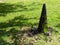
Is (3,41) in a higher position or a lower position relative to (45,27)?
lower

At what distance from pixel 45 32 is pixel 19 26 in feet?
8.98

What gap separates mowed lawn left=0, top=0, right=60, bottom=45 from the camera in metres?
11.3

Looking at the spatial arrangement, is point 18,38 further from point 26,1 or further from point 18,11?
point 26,1

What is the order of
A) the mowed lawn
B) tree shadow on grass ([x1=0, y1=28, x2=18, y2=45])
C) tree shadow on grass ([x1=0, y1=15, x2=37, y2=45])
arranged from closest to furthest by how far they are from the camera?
tree shadow on grass ([x1=0, y1=28, x2=18, y2=45]) < the mowed lawn < tree shadow on grass ([x1=0, y1=15, x2=37, y2=45])

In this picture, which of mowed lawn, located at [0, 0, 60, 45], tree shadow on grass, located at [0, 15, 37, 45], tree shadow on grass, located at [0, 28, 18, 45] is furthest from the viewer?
tree shadow on grass, located at [0, 15, 37, 45]

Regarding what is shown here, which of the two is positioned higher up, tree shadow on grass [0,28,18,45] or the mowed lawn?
the mowed lawn

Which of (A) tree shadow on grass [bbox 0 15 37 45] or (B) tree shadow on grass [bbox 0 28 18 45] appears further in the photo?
(A) tree shadow on grass [bbox 0 15 37 45]

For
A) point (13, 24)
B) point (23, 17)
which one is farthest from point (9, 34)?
point (23, 17)

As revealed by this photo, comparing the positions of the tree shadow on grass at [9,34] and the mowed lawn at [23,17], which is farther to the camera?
the mowed lawn at [23,17]

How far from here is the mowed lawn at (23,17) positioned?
1131cm

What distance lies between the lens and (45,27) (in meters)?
10.9

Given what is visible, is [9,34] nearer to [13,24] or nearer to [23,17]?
[13,24]

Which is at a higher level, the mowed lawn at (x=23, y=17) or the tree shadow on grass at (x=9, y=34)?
the mowed lawn at (x=23, y=17)

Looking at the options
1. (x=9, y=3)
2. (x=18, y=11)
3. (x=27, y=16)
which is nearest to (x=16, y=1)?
(x=9, y=3)
